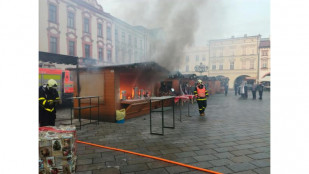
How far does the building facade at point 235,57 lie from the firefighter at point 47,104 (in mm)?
42546

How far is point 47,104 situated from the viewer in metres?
4.96

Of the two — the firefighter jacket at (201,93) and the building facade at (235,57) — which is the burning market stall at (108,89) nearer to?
the firefighter jacket at (201,93)

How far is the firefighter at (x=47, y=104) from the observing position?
4.91 metres

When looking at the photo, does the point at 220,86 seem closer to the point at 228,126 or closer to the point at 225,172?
the point at 228,126

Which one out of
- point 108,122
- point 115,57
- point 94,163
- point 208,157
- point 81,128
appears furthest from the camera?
point 115,57

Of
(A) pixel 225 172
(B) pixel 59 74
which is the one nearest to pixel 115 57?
(B) pixel 59 74

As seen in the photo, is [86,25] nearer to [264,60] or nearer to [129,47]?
[129,47]

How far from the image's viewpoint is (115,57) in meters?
18.5

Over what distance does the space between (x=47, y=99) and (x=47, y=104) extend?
136 mm

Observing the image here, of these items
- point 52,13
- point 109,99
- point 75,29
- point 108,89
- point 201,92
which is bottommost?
point 109,99

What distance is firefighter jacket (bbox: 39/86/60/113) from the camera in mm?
4901

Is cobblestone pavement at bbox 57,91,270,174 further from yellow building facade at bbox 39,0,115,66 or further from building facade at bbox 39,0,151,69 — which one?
yellow building facade at bbox 39,0,115,66

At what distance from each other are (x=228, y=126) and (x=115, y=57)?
14345mm

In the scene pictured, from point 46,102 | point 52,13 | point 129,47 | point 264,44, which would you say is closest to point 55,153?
point 46,102
